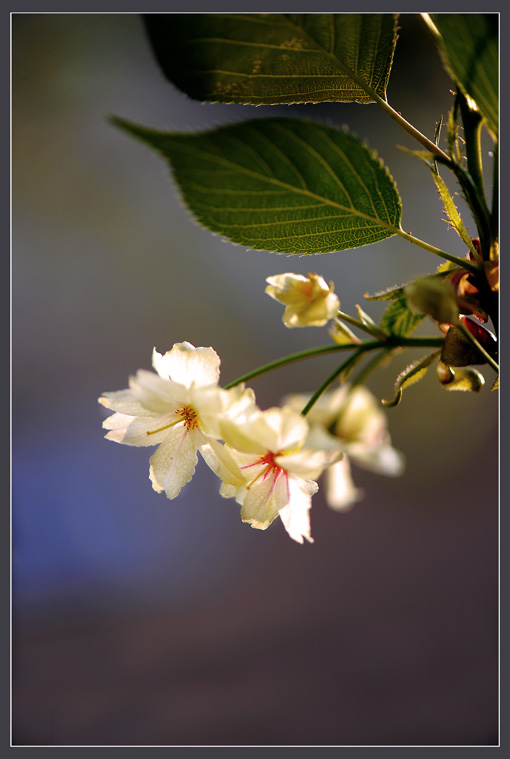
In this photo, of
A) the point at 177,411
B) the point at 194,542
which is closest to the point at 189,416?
the point at 177,411

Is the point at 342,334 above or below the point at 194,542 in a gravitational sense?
above

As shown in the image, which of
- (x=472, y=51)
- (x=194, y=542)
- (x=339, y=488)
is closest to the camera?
(x=472, y=51)

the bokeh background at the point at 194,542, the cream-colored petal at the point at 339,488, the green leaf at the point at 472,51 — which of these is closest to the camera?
the green leaf at the point at 472,51

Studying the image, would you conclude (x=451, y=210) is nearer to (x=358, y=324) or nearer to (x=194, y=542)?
(x=358, y=324)

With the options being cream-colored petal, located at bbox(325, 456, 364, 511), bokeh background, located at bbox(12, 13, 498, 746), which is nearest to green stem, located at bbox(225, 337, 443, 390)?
cream-colored petal, located at bbox(325, 456, 364, 511)

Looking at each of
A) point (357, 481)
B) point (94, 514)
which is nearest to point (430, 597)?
point (357, 481)

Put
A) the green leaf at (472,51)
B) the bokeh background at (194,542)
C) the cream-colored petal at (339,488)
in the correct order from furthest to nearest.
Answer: the bokeh background at (194,542) < the cream-colored petal at (339,488) < the green leaf at (472,51)

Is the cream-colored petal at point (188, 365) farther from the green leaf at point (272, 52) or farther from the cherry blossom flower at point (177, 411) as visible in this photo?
the green leaf at point (272, 52)

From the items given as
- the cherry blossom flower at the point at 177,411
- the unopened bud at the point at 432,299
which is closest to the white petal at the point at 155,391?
the cherry blossom flower at the point at 177,411
